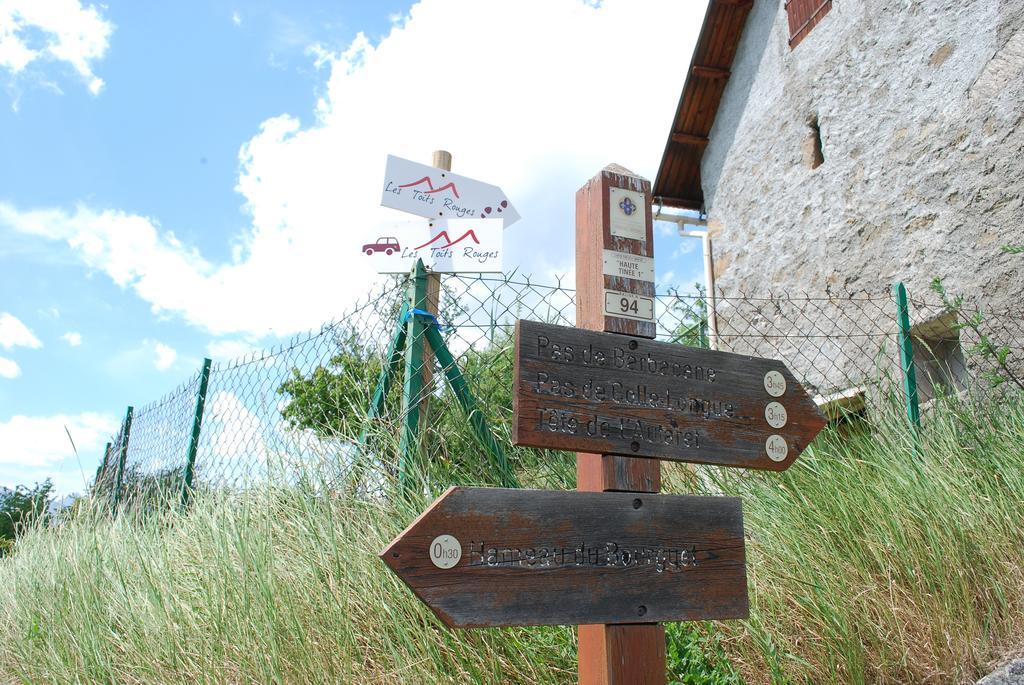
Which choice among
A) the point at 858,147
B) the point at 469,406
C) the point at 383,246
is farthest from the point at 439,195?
the point at 858,147

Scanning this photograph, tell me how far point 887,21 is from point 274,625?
6.20 metres

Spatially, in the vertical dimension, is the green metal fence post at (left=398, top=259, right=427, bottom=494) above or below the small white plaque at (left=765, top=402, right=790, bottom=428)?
above

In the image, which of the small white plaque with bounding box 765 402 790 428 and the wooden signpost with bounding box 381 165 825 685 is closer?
the wooden signpost with bounding box 381 165 825 685

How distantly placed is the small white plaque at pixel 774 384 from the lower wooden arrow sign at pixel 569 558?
0.38 meters

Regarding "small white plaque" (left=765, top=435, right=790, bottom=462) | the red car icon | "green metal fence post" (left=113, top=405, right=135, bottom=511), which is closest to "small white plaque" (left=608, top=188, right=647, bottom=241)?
"small white plaque" (left=765, top=435, right=790, bottom=462)

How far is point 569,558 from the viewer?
1748 mm

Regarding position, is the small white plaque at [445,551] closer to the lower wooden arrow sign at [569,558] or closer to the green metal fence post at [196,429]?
the lower wooden arrow sign at [569,558]

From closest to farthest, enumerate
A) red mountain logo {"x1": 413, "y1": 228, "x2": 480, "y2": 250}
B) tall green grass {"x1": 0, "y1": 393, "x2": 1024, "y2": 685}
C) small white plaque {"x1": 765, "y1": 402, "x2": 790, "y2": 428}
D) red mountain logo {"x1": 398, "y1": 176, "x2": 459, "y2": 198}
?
1. small white plaque {"x1": 765, "y1": 402, "x2": 790, "y2": 428}
2. tall green grass {"x1": 0, "y1": 393, "x2": 1024, "y2": 685}
3. red mountain logo {"x1": 413, "y1": 228, "x2": 480, "y2": 250}
4. red mountain logo {"x1": 398, "y1": 176, "x2": 459, "y2": 198}

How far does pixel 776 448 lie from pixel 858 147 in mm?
4857

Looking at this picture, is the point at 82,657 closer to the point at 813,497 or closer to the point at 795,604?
the point at 795,604

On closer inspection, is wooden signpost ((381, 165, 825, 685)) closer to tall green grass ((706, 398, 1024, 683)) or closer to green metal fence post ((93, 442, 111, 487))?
tall green grass ((706, 398, 1024, 683))

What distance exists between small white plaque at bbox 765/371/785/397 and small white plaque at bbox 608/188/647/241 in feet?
1.75

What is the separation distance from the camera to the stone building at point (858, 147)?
16.2ft

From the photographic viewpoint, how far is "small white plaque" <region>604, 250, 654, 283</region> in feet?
6.81
